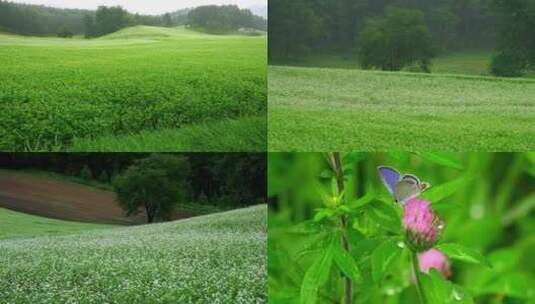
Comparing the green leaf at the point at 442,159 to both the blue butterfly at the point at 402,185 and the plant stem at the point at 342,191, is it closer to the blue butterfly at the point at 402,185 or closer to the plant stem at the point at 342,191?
the blue butterfly at the point at 402,185

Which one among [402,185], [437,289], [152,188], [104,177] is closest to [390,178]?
[402,185]

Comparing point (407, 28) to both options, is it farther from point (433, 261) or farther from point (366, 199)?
point (366, 199)

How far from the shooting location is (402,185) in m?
2.84

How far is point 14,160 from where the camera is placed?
736 centimetres

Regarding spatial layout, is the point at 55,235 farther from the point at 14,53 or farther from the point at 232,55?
the point at 232,55

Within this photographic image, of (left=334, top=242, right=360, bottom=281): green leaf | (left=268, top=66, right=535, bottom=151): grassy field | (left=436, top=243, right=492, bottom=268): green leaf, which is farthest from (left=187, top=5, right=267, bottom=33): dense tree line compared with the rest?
(left=436, top=243, right=492, bottom=268): green leaf

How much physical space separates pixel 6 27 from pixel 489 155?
20.1 ft

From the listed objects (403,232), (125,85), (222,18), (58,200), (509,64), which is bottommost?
(58,200)

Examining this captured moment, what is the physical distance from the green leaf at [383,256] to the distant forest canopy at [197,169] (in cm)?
450

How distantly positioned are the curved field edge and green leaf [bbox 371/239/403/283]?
5.09m

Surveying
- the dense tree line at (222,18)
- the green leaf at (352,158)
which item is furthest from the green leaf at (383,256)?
the dense tree line at (222,18)

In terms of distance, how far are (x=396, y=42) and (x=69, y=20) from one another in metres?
4.73

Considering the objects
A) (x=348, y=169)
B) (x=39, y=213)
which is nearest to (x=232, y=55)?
(x=39, y=213)

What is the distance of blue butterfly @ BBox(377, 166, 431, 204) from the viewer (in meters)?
2.81
